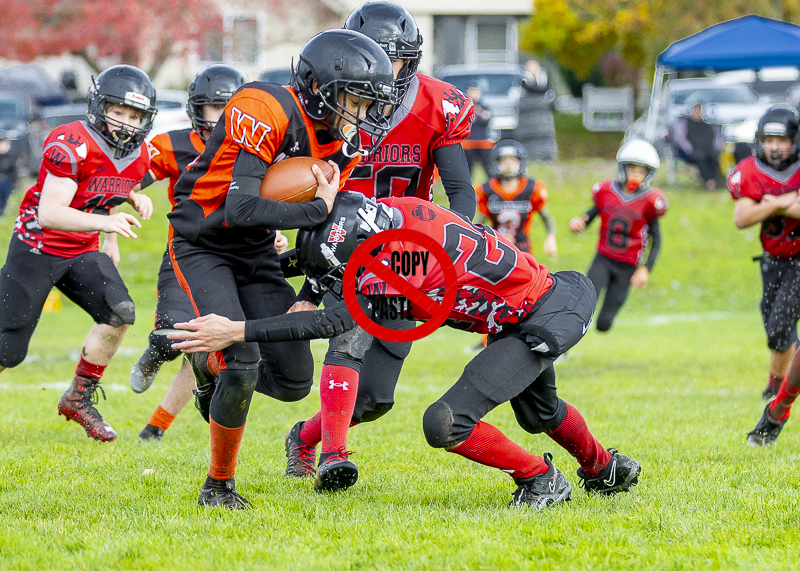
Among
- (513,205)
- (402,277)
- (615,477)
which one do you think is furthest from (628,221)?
(402,277)

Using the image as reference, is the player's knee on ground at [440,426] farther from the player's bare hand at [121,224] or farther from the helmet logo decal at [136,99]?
the helmet logo decal at [136,99]

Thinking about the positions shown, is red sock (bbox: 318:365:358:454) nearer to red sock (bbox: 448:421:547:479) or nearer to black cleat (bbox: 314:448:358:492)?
black cleat (bbox: 314:448:358:492)

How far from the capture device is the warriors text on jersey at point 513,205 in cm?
950

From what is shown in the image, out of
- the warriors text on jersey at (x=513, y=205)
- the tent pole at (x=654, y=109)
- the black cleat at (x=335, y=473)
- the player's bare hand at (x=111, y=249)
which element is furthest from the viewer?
the tent pole at (x=654, y=109)

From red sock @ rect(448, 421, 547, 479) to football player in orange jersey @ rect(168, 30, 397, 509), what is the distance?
2.80 ft

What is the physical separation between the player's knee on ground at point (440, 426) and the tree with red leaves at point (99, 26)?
775 inches

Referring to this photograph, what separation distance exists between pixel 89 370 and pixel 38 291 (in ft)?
1.69

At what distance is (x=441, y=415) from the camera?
11.5 ft

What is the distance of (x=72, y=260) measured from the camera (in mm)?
5480

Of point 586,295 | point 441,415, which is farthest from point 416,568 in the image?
point 586,295

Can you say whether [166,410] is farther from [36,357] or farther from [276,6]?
[276,6]

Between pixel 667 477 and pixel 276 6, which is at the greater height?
pixel 276 6

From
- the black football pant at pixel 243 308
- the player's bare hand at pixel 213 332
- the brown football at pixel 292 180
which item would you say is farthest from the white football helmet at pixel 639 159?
the player's bare hand at pixel 213 332

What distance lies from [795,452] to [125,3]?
63.6 feet
